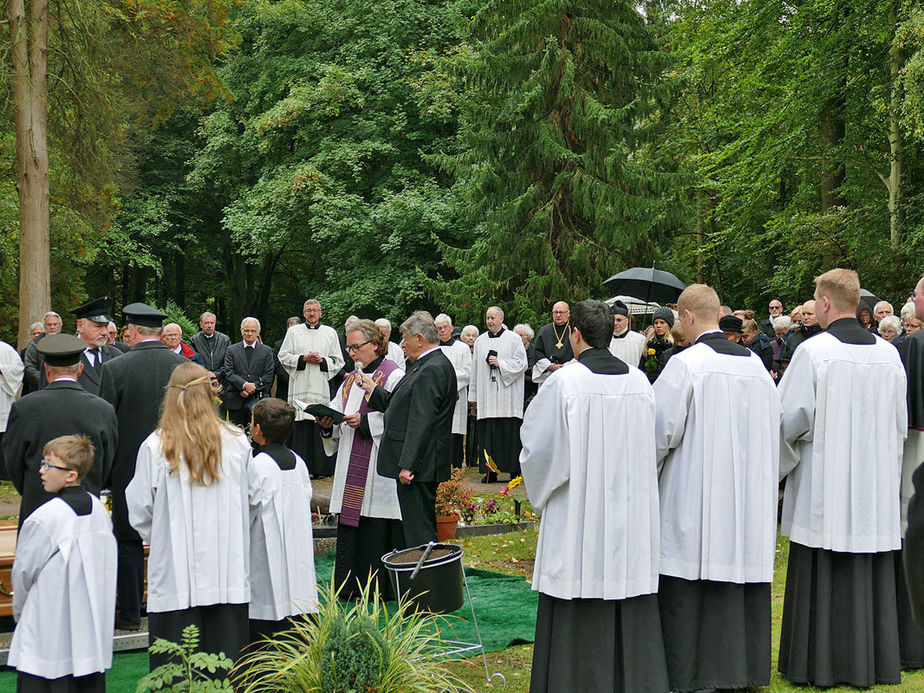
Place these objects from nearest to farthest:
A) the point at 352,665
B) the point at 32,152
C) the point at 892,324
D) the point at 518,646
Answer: the point at 352,665 → the point at 518,646 → the point at 892,324 → the point at 32,152

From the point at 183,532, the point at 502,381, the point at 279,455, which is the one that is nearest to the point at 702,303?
the point at 279,455

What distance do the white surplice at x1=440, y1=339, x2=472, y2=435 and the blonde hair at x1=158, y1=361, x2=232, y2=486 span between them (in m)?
9.69

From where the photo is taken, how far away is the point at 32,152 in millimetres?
17266

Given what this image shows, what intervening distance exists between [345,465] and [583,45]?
1467 cm

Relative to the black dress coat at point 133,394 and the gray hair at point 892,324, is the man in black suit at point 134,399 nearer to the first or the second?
the black dress coat at point 133,394

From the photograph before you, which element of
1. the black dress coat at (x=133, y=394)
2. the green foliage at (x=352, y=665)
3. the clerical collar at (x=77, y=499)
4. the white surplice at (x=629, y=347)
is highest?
the white surplice at (x=629, y=347)

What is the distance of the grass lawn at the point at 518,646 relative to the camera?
6266 millimetres

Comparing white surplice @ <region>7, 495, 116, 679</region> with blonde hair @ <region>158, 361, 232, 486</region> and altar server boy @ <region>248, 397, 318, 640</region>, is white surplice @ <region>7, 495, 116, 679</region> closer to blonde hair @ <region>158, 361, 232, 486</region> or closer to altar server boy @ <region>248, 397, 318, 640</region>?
blonde hair @ <region>158, 361, 232, 486</region>

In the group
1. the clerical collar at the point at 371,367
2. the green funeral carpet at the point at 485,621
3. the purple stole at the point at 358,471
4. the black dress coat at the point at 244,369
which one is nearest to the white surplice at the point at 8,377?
the black dress coat at the point at 244,369

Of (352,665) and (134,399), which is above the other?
(134,399)

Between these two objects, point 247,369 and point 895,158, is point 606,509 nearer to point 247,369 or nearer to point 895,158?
point 247,369

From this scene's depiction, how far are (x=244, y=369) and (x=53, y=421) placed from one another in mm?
8048

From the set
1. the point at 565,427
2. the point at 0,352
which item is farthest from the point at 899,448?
the point at 0,352

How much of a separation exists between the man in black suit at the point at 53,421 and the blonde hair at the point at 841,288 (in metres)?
4.65
